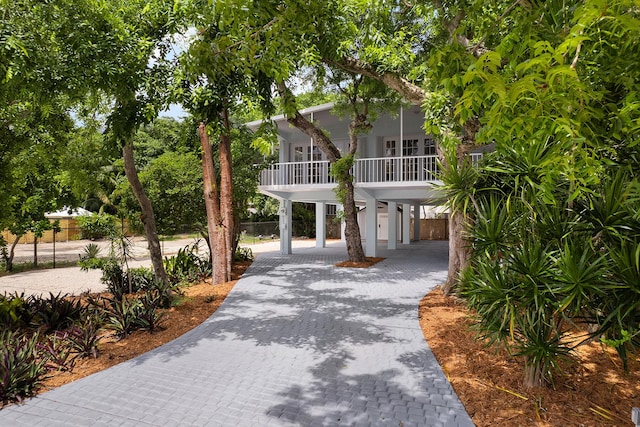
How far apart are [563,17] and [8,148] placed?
8.61 meters

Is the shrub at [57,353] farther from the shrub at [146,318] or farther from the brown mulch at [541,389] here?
the brown mulch at [541,389]

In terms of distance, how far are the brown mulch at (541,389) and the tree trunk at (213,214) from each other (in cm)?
684

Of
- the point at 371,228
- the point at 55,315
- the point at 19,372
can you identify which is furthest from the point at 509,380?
the point at 371,228

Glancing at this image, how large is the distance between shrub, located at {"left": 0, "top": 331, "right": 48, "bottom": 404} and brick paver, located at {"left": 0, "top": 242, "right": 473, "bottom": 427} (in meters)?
0.22

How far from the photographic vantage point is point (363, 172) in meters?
16.0

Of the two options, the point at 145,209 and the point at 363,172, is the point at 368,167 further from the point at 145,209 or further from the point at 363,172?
the point at 145,209

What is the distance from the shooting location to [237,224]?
15836 millimetres

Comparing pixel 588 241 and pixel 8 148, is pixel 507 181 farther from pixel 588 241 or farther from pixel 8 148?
pixel 8 148

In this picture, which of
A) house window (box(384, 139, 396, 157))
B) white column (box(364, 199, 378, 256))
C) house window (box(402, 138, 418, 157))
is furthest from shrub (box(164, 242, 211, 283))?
house window (box(402, 138, 418, 157))

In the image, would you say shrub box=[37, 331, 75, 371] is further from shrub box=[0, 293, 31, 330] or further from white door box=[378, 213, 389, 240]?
white door box=[378, 213, 389, 240]

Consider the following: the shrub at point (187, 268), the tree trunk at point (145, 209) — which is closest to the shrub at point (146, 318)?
the tree trunk at point (145, 209)

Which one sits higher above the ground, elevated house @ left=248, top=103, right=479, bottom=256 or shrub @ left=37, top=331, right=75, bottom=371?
elevated house @ left=248, top=103, right=479, bottom=256

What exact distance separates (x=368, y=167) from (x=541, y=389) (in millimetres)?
12401

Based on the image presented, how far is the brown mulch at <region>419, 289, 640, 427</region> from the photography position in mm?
3664
